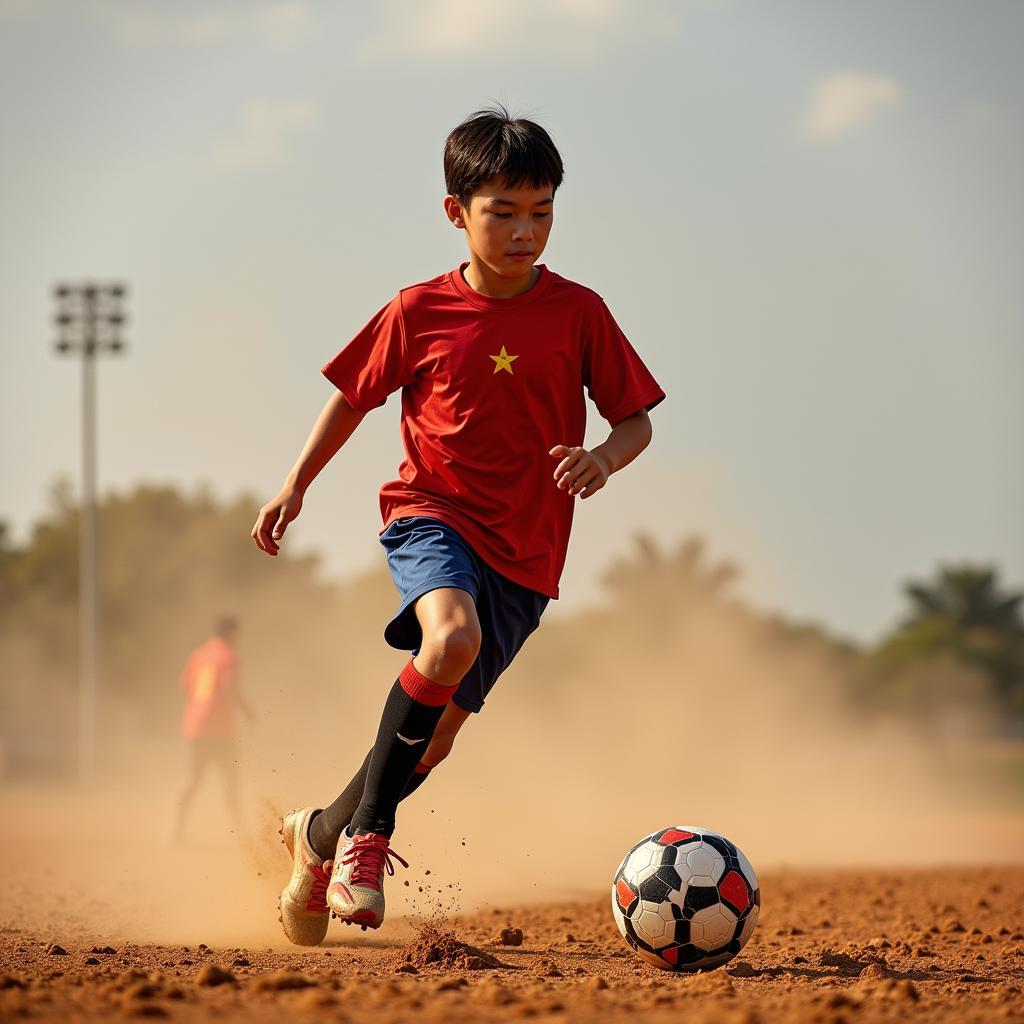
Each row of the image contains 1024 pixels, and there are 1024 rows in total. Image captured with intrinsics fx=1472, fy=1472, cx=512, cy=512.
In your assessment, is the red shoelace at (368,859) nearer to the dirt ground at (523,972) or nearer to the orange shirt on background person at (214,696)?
the dirt ground at (523,972)

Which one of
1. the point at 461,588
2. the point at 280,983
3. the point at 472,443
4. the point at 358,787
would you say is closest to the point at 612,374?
the point at 472,443

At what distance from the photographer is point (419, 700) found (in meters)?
4.80

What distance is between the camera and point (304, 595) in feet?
155

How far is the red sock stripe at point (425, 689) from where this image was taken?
4.77 m

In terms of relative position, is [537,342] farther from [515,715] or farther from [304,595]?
[304,595]

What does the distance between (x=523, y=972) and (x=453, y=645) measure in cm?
103

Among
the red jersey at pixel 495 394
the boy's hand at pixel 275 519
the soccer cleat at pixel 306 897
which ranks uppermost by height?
the red jersey at pixel 495 394

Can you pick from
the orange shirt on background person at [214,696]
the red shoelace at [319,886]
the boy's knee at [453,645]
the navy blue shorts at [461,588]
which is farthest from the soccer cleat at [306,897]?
the orange shirt on background person at [214,696]

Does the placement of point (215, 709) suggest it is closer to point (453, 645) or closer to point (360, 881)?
point (360, 881)

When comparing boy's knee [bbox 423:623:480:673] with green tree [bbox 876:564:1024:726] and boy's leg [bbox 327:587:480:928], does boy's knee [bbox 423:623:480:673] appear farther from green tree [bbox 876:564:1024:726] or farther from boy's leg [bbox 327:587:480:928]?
green tree [bbox 876:564:1024:726]

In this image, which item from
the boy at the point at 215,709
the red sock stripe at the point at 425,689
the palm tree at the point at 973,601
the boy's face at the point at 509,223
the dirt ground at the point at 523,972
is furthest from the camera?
the palm tree at the point at 973,601

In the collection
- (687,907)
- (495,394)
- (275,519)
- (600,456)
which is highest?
(495,394)

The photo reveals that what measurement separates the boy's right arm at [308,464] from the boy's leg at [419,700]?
25.9 inches

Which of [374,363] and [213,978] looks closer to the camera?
[213,978]
